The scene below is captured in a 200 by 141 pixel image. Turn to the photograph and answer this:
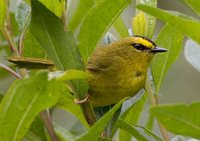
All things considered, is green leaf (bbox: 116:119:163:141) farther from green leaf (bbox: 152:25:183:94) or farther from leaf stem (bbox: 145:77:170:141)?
green leaf (bbox: 152:25:183:94)

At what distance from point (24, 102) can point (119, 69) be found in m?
0.98

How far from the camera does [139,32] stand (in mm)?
1802

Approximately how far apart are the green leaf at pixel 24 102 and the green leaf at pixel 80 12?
702mm

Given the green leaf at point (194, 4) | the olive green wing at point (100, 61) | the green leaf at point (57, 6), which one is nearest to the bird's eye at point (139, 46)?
the olive green wing at point (100, 61)

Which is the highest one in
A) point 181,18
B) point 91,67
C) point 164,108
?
point 181,18

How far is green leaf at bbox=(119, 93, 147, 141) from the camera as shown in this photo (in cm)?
176

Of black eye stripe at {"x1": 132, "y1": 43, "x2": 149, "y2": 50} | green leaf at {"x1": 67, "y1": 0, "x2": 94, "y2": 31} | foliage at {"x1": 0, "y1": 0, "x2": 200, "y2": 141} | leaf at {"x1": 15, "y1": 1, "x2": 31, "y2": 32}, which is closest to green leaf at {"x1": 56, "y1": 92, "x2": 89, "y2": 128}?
foliage at {"x1": 0, "y1": 0, "x2": 200, "y2": 141}

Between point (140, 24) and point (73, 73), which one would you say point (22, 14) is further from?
point (73, 73)

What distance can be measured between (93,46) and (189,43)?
498 mm

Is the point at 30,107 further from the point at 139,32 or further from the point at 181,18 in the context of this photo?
the point at 139,32

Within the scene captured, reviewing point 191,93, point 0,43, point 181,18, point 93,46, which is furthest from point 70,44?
point 191,93

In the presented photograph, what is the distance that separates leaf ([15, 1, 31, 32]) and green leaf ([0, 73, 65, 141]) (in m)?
0.41

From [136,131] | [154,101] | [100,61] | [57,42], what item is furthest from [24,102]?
[100,61]

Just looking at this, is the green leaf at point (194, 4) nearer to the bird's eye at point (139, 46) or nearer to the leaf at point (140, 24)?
the leaf at point (140, 24)
